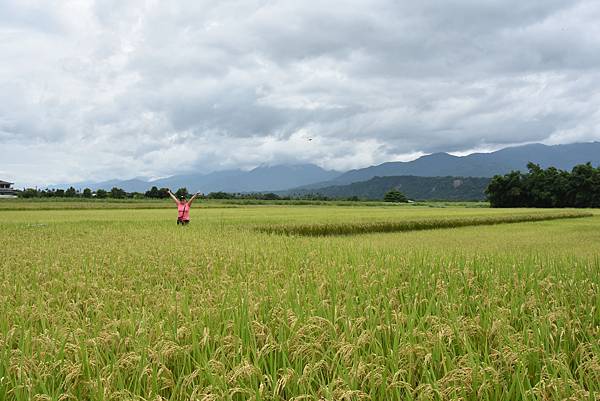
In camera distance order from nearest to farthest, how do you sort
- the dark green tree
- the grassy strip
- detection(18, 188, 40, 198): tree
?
1. the grassy strip
2. detection(18, 188, 40, 198): tree
3. the dark green tree

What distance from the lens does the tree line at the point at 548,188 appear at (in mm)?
69625

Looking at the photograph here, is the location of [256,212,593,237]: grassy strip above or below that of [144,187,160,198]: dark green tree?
below

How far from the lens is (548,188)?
2854 inches

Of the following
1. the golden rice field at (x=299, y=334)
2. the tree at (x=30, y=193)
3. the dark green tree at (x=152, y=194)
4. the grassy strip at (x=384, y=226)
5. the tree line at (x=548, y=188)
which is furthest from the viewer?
the dark green tree at (x=152, y=194)

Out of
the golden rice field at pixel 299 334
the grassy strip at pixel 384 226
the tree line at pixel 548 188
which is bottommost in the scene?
the grassy strip at pixel 384 226

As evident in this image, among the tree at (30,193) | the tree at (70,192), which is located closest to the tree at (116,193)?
the tree at (70,192)

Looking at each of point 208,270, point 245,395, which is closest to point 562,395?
point 245,395

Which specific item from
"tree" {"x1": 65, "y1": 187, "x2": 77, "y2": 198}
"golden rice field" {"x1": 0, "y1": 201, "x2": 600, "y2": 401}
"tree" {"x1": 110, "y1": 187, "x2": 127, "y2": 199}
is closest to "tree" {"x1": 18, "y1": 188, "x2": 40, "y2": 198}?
"tree" {"x1": 65, "y1": 187, "x2": 77, "y2": 198}

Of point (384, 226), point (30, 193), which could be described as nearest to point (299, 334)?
point (384, 226)

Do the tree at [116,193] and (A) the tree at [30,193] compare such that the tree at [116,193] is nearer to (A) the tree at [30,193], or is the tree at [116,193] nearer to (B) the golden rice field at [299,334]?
(A) the tree at [30,193]

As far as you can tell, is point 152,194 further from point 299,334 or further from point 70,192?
point 299,334

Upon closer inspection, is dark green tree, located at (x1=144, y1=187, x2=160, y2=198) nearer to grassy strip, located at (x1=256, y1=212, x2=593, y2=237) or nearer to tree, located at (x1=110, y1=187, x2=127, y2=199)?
tree, located at (x1=110, y1=187, x2=127, y2=199)

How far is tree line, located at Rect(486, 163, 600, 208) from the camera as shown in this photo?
69.6 meters

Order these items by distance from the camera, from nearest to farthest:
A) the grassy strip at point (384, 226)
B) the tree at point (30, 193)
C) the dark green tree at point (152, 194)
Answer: the grassy strip at point (384, 226), the tree at point (30, 193), the dark green tree at point (152, 194)
